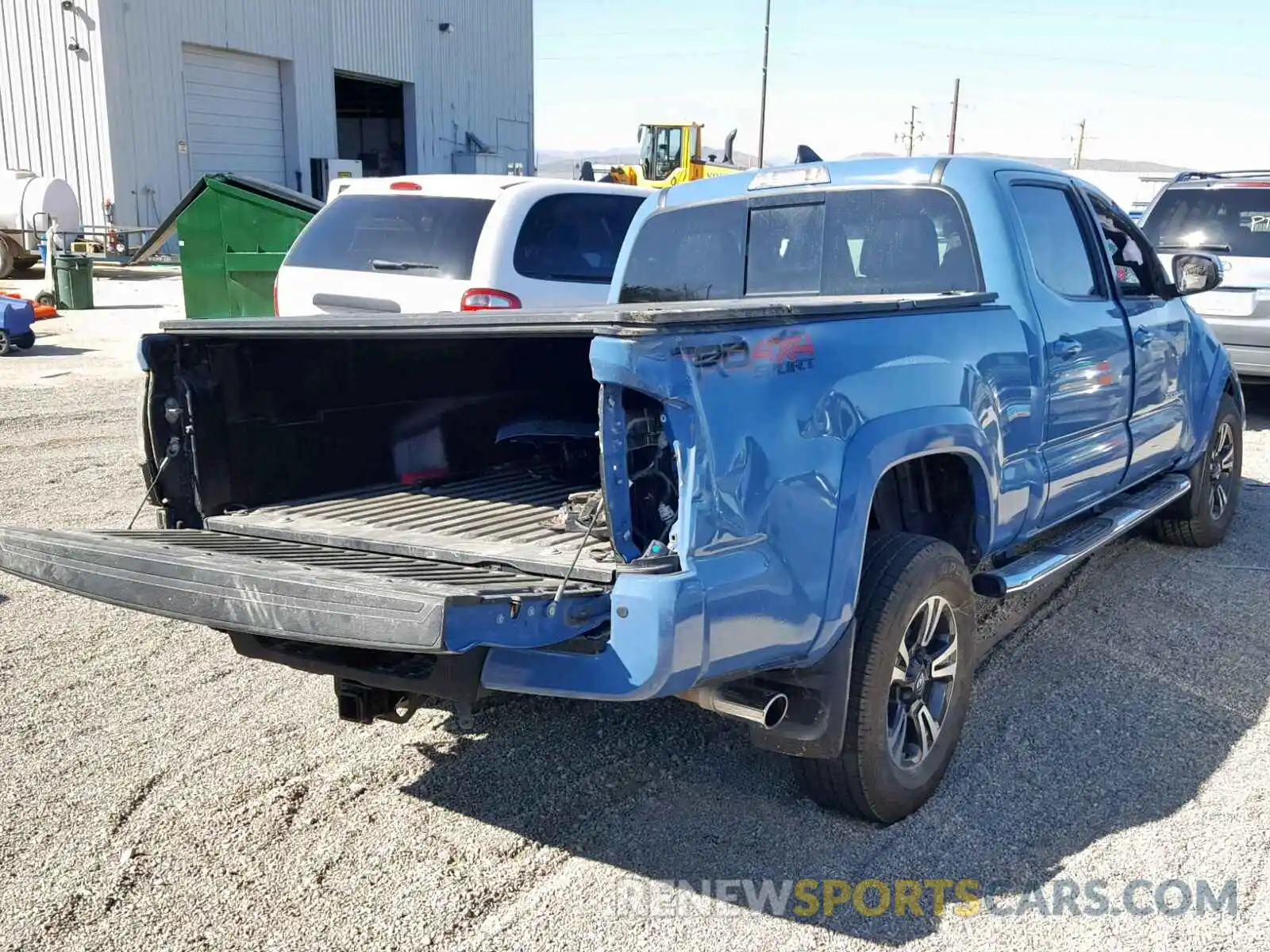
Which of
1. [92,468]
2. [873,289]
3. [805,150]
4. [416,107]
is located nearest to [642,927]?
[873,289]

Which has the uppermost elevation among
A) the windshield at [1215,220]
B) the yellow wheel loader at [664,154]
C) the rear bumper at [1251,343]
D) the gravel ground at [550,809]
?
the yellow wheel loader at [664,154]

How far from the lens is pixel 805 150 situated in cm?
555

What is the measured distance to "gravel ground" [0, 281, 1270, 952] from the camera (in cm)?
299

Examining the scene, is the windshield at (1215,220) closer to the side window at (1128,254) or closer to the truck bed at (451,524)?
the side window at (1128,254)

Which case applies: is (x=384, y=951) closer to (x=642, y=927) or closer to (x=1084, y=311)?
(x=642, y=927)

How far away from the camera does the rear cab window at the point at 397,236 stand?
7.51 metres

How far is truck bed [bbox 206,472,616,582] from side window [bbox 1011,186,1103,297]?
6.63ft

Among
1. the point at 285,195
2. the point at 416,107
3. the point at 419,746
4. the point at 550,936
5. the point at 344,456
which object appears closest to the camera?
the point at 550,936

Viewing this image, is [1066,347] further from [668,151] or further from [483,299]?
[668,151]

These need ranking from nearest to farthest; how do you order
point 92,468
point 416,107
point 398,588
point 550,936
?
point 398,588 < point 550,936 < point 92,468 < point 416,107

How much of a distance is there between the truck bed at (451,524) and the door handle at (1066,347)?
186 centimetres

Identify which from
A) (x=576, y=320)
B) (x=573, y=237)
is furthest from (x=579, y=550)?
(x=573, y=237)

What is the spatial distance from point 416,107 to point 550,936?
33.9 metres

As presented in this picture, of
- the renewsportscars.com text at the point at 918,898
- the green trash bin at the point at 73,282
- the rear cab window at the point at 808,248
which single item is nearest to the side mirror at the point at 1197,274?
the rear cab window at the point at 808,248
